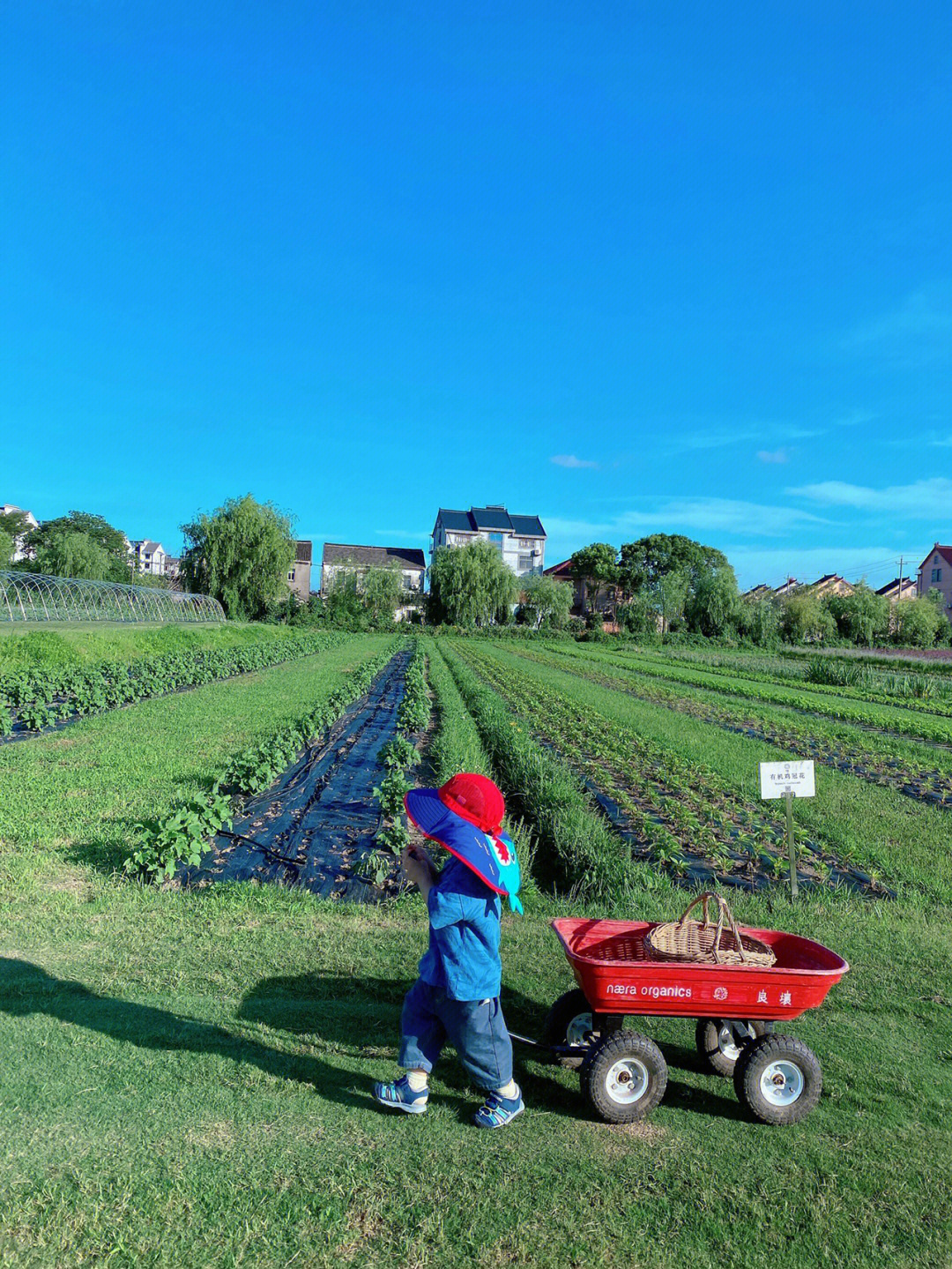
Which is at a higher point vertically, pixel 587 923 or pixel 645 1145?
pixel 587 923

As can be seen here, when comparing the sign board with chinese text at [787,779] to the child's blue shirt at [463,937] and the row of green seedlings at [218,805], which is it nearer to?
the child's blue shirt at [463,937]

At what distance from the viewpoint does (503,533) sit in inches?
3302

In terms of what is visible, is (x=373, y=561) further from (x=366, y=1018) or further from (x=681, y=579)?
(x=366, y=1018)

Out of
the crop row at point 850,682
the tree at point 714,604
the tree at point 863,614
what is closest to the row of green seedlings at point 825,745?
the crop row at point 850,682

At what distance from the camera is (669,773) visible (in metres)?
11.3

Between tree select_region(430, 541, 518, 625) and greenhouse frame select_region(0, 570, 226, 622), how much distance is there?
22.3 m

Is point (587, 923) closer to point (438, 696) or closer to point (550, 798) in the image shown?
point (550, 798)

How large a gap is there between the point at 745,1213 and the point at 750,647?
6408 cm

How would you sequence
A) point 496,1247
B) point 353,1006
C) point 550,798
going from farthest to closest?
point 550,798
point 353,1006
point 496,1247

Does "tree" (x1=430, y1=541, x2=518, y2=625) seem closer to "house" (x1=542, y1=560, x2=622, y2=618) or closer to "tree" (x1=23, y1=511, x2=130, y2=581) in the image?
"house" (x1=542, y1=560, x2=622, y2=618)

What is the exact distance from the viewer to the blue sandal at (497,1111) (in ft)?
11.1

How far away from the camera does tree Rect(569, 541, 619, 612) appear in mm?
79625

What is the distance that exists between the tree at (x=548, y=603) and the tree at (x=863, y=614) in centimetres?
2308

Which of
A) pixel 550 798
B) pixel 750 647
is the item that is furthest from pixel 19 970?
pixel 750 647
